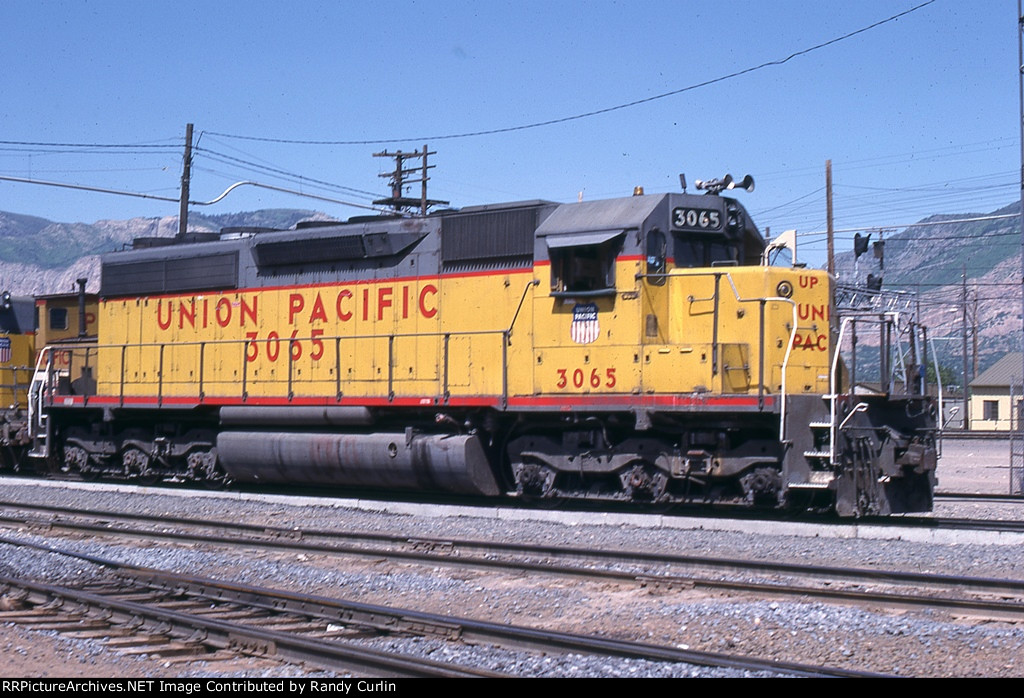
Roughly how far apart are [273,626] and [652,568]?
140 inches

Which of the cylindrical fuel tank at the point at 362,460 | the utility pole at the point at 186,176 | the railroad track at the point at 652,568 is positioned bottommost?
the railroad track at the point at 652,568

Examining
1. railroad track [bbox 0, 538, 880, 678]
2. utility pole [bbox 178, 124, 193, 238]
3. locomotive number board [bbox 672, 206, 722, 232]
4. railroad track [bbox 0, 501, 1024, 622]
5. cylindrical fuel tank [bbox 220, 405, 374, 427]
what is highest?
utility pole [bbox 178, 124, 193, 238]

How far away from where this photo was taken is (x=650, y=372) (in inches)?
472

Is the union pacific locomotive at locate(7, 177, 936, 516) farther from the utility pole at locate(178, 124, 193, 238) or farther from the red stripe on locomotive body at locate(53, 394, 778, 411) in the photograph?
the utility pole at locate(178, 124, 193, 238)

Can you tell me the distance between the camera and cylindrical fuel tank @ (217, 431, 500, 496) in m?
13.4

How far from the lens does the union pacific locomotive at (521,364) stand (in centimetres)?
1161

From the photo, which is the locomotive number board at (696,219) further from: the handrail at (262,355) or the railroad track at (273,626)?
the railroad track at (273,626)

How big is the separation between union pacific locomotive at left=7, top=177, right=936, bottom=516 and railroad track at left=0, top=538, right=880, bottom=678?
532 centimetres

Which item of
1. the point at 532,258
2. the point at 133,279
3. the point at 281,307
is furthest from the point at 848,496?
the point at 133,279

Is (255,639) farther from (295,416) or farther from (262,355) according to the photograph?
(262,355)

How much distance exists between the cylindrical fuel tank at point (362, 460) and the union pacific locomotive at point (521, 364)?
0.10ft

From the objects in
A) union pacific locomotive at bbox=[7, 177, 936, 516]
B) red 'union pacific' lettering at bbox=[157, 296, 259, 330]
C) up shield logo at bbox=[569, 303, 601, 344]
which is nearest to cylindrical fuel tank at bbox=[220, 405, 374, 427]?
union pacific locomotive at bbox=[7, 177, 936, 516]

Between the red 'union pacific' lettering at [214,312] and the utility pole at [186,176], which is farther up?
the utility pole at [186,176]

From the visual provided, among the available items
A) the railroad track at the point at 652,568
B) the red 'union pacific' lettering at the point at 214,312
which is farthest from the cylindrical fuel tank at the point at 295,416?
the railroad track at the point at 652,568
